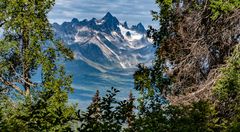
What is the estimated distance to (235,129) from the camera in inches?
549

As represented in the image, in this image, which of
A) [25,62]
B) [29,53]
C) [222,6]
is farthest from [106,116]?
[25,62]

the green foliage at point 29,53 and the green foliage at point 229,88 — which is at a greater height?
the green foliage at point 29,53

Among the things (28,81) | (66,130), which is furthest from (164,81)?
(66,130)

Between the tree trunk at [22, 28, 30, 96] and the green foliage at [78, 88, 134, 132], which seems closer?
the green foliage at [78, 88, 134, 132]

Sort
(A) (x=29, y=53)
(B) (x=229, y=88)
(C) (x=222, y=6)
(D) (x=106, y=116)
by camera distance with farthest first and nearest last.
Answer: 1. (A) (x=29, y=53)
2. (C) (x=222, y=6)
3. (B) (x=229, y=88)
4. (D) (x=106, y=116)

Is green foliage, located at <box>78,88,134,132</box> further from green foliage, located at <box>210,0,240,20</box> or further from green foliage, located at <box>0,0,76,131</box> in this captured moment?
green foliage, located at <box>210,0,240,20</box>

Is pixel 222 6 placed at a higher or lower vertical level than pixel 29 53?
higher

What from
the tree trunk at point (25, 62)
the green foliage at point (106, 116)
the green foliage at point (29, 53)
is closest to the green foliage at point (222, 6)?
the green foliage at point (29, 53)

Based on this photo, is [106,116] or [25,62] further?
[25,62]

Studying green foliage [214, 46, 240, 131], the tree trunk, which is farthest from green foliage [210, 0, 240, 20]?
the tree trunk

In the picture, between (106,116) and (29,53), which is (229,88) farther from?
(29,53)

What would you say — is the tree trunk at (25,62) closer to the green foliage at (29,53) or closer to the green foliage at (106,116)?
the green foliage at (29,53)

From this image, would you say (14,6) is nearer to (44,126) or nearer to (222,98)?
(222,98)

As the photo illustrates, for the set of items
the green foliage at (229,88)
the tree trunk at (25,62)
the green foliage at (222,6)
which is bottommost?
the green foliage at (229,88)
